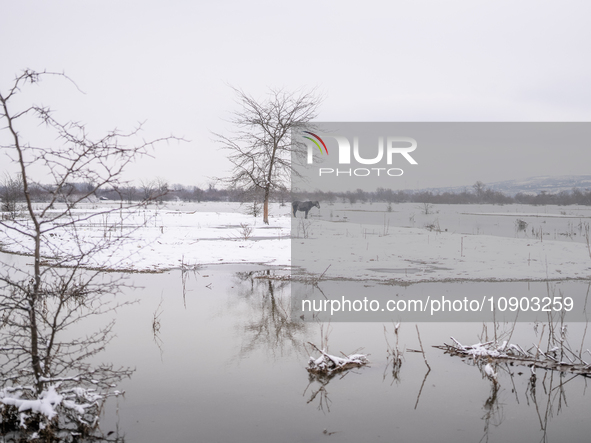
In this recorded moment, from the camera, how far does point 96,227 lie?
25.2 metres

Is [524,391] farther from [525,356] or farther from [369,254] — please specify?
[369,254]

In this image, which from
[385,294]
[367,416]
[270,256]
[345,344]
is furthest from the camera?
[270,256]

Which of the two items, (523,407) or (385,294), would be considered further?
(385,294)

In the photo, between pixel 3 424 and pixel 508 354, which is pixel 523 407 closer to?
pixel 508 354

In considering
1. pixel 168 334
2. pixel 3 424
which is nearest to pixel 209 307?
pixel 168 334

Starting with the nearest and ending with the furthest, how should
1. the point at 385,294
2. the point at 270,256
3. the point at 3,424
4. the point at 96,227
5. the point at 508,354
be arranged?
the point at 3,424
the point at 508,354
the point at 385,294
the point at 270,256
the point at 96,227

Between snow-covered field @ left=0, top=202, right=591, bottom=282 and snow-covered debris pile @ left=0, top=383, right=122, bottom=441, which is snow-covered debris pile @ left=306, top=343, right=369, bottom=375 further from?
snow-covered field @ left=0, top=202, right=591, bottom=282

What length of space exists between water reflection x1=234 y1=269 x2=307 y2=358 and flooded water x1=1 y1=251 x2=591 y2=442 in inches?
1.4

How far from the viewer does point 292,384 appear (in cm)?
606

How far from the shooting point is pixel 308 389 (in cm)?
593

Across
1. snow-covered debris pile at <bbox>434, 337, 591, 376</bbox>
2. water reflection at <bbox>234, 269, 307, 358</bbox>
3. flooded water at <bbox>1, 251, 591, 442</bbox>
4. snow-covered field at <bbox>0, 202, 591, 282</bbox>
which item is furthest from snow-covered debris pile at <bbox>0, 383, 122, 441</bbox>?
snow-covered field at <bbox>0, 202, 591, 282</bbox>

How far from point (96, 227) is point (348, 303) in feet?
61.3

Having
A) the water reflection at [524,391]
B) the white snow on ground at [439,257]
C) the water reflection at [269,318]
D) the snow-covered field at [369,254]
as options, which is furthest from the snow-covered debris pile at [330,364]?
the white snow on ground at [439,257]

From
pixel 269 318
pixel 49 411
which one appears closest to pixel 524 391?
pixel 269 318
